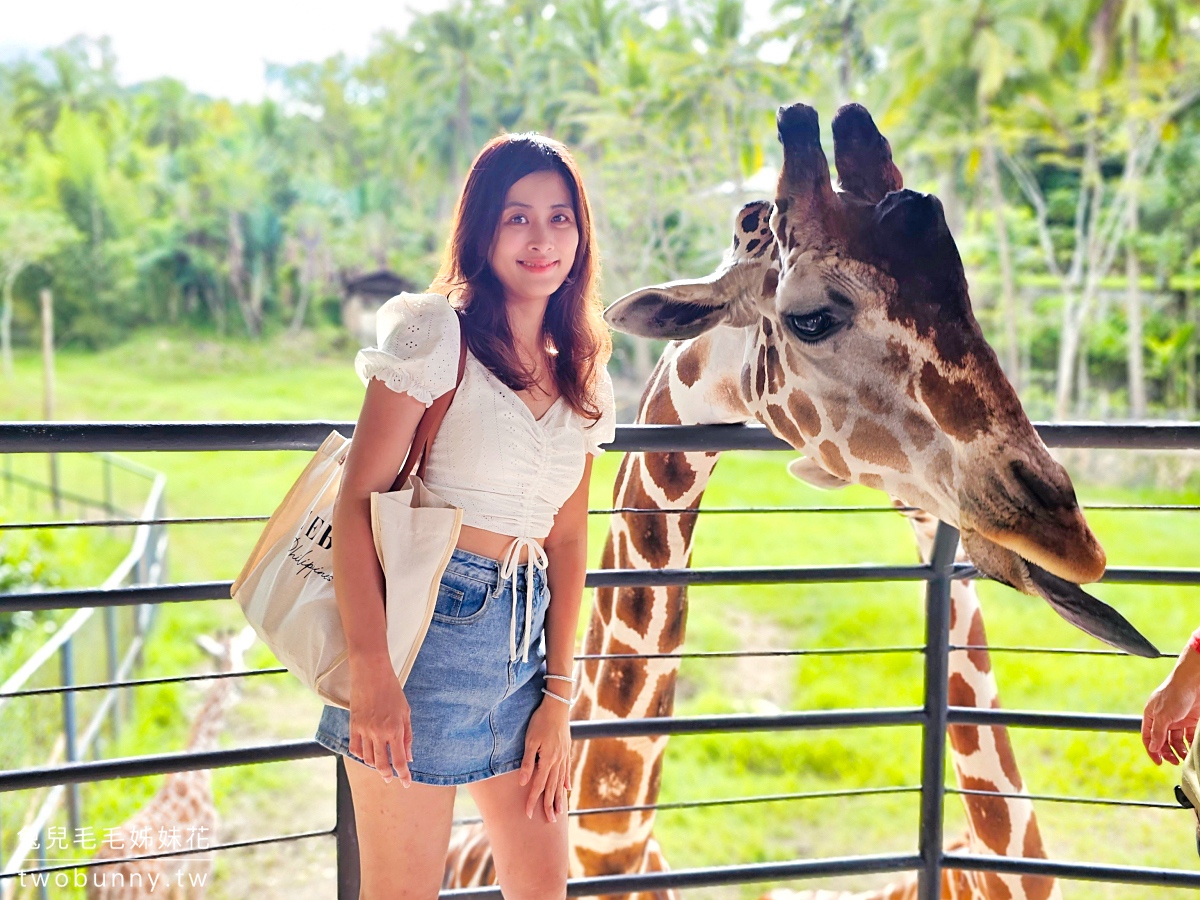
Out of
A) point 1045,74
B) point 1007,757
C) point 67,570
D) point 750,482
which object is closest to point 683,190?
point 750,482

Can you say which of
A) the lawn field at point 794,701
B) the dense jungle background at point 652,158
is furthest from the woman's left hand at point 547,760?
the dense jungle background at point 652,158

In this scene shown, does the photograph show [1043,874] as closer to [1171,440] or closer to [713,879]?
[713,879]

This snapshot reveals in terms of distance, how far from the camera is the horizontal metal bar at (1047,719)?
77.4 inches

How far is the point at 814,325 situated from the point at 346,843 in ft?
3.73

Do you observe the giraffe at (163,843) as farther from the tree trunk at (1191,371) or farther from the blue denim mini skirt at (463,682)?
the tree trunk at (1191,371)

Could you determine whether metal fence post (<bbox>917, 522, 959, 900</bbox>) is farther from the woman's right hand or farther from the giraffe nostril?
the woman's right hand

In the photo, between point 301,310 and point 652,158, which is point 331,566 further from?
point 301,310

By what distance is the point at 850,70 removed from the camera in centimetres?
1831

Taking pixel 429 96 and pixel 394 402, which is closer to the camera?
pixel 394 402

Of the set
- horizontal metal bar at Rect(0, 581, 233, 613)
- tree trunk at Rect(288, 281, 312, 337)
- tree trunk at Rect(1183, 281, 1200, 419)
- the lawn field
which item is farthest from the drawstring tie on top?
tree trunk at Rect(288, 281, 312, 337)

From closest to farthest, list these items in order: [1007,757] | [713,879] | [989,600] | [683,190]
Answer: [713,879], [1007,757], [989,600], [683,190]

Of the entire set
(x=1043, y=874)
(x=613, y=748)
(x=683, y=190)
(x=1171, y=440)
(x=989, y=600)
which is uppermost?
(x=683, y=190)

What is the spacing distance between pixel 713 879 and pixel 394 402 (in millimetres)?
1181

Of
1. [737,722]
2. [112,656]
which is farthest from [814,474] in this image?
[112,656]
